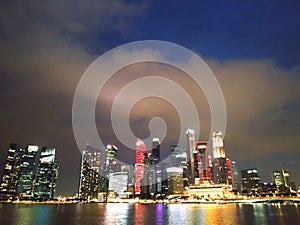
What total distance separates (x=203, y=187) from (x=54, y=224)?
155720 millimetres

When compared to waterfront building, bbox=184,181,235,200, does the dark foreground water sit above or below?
below

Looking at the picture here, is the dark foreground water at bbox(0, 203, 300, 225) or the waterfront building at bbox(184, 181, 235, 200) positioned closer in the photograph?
the dark foreground water at bbox(0, 203, 300, 225)

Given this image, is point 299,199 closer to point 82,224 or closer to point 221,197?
point 221,197

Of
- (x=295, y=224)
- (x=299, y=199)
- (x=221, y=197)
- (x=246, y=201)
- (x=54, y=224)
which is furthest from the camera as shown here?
(x=221, y=197)

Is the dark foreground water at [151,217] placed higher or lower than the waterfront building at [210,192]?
lower

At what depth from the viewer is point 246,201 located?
14388cm

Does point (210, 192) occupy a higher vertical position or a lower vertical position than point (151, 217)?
higher

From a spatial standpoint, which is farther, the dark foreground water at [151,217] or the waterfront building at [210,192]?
the waterfront building at [210,192]

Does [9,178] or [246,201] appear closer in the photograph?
[246,201]

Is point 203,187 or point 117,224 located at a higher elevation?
point 203,187

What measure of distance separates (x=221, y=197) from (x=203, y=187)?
1464 cm

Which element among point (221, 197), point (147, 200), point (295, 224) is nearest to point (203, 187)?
point (221, 197)

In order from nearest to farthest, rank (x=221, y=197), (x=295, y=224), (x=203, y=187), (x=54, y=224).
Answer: (x=295, y=224) < (x=54, y=224) < (x=221, y=197) < (x=203, y=187)

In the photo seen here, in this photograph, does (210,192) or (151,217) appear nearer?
(151,217)
